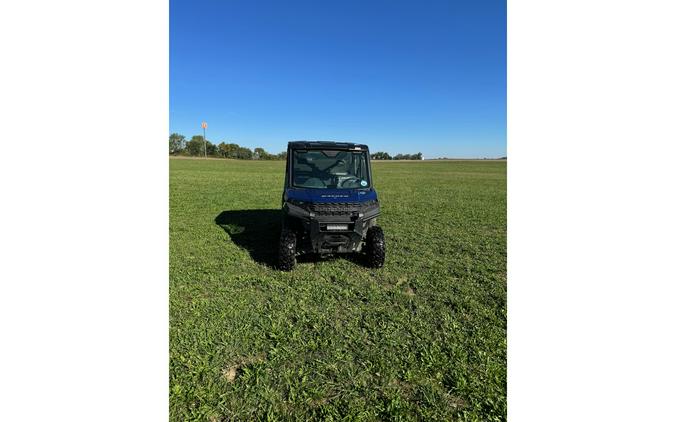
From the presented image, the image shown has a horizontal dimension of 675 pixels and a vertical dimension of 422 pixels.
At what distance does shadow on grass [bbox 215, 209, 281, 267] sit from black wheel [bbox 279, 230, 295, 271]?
472 mm

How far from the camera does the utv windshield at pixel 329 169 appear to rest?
5.62m

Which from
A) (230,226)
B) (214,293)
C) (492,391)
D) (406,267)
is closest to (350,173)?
(406,267)

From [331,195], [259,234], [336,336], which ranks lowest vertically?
[336,336]

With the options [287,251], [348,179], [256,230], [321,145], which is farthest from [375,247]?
[256,230]

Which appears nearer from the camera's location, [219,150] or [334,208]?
[334,208]

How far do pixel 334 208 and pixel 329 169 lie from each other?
44.5 inches

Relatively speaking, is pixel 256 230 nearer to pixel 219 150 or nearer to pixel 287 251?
pixel 287 251

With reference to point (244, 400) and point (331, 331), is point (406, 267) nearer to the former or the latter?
point (331, 331)

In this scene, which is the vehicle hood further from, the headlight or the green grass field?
the green grass field

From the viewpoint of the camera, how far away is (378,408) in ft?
8.16

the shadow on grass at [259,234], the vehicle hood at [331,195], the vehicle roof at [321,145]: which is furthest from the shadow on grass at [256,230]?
the vehicle roof at [321,145]

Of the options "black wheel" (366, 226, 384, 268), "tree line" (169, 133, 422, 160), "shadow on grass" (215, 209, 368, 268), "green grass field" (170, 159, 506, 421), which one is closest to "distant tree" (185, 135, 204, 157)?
"tree line" (169, 133, 422, 160)

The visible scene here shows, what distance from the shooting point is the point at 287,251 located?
5.05 m

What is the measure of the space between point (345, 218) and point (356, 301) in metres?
1.24
